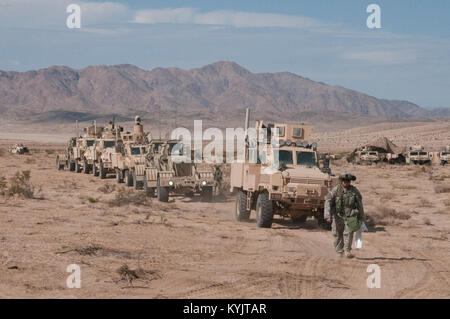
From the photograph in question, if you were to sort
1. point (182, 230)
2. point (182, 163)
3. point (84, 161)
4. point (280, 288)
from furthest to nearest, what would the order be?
point (84, 161) → point (182, 163) → point (182, 230) → point (280, 288)

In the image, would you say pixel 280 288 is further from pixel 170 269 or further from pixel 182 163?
pixel 182 163

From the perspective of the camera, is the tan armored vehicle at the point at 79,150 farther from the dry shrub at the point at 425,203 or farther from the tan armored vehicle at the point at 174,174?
the dry shrub at the point at 425,203

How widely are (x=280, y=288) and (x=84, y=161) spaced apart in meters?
23.5

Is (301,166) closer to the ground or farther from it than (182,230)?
farther from it

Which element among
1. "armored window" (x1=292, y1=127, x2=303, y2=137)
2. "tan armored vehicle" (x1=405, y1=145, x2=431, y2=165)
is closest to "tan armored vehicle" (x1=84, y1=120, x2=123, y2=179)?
"armored window" (x1=292, y1=127, x2=303, y2=137)

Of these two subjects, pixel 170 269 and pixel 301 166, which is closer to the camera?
pixel 170 269

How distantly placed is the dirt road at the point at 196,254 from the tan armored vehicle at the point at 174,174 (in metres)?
0.77

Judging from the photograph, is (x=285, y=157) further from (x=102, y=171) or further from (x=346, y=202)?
(x=102, y=171)

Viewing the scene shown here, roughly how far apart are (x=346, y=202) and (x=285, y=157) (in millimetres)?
4578

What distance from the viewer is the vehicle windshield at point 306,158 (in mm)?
14789

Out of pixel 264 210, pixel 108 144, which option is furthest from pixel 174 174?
pixel 108 144
